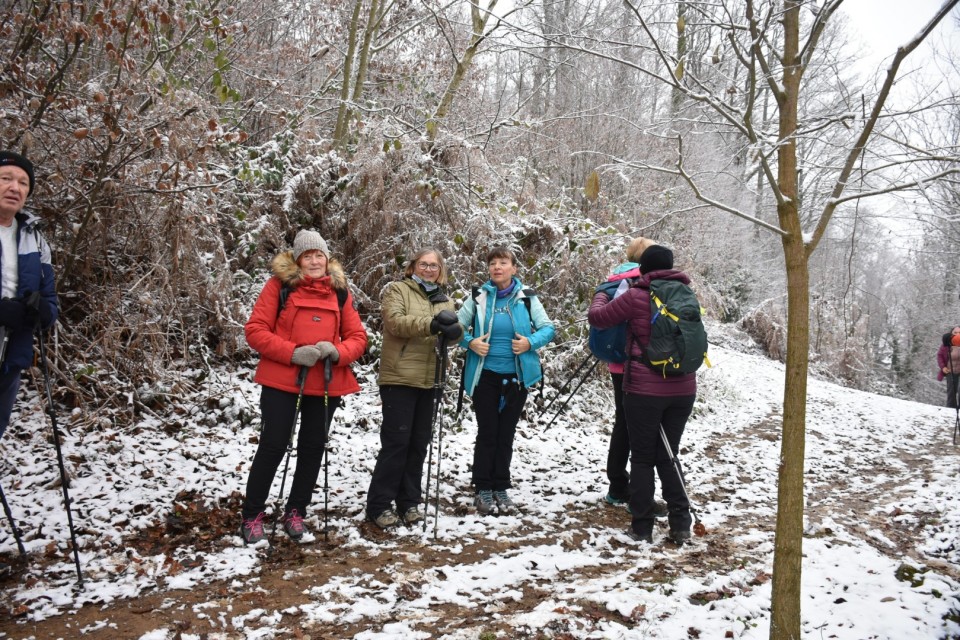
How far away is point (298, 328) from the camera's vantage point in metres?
4.16

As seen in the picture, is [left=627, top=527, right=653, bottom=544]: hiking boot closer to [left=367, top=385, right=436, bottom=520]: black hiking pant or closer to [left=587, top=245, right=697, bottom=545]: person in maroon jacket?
[left=587, top=245, right=697, bottom=545]: person in maroon jacket

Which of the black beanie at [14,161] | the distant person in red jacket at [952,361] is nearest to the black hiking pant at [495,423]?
the black beanie at [14,161]

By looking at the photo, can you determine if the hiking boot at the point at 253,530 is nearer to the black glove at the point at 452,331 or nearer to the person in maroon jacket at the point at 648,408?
the black glove at the point at 452,331

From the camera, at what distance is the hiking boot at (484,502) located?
4.95 meters

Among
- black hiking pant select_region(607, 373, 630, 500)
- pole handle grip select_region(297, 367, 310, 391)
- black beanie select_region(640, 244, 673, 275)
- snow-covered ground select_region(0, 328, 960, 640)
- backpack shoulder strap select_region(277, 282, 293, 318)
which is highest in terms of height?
black beanie select_region(640, 244, 673, 275)

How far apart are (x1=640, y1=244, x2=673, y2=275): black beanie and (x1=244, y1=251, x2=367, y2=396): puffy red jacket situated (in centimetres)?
226

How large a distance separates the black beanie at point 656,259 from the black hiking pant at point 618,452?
44.8 inches

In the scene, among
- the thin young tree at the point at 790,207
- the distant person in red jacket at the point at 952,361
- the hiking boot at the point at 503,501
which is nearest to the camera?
the thin young tree at the point at 790,207

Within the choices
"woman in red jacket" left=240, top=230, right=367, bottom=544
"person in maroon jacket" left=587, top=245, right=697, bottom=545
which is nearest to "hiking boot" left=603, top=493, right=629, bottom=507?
"person in maroon jacket" left=587, top=245, right=697, bottom=545

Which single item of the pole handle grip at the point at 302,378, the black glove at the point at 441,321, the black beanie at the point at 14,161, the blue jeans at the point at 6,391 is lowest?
the blue jeans at the point at 6,391

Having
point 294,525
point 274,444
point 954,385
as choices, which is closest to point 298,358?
point 274,444

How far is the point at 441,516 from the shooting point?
4.82 metres

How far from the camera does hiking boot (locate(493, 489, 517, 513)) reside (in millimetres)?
5008

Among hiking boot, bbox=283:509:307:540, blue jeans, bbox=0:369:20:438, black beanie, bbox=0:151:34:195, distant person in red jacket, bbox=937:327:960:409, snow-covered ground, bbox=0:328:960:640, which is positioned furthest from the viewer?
distant person in red jacket, bbox=937:327:960:409
